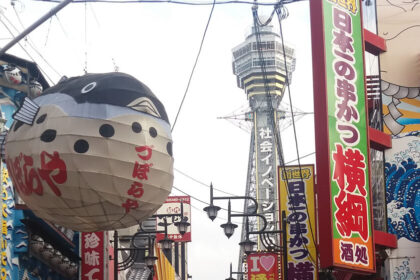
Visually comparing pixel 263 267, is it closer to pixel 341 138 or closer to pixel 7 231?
pixel 7 231

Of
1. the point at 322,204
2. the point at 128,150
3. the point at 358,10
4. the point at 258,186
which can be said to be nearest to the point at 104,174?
the point at 128,150

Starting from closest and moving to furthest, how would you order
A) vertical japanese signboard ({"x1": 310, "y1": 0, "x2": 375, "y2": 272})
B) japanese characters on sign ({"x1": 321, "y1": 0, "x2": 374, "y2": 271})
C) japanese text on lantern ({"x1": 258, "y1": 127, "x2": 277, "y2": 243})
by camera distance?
vertical japanese signboard ({"x1": 310, "y1": 0, "x2": 375, "y2": 272}) < japanese characters on sign ({"x1": 321, "y1": 0, "x2": 374, "y2": 271}) < japanese text on lantern ({"x1": 258, "y1": 127, "x2": 277, "y2": 243})

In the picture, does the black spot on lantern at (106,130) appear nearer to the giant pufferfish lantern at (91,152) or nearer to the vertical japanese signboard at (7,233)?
the giant pufferfish lantern at (91,152)

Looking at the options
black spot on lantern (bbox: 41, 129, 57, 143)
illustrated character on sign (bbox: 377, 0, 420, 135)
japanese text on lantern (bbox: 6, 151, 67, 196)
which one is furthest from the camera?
illustrated character on sign (bbox: 377, 0, 420, 135)

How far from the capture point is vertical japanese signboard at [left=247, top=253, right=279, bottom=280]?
31.7m

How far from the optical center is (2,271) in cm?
2373

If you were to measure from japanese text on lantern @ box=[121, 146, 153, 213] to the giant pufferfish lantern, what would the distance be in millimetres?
14

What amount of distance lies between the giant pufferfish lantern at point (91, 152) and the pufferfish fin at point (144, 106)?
2 cm

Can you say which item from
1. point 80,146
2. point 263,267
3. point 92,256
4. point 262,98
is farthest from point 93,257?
point 262,98

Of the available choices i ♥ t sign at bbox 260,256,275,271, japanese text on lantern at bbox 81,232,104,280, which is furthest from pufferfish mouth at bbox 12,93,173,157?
i ♥ t sign at bbox 260,256,275,271

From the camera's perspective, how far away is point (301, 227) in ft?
96.9

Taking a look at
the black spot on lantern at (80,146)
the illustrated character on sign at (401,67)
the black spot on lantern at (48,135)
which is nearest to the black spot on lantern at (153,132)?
the black spot on lantern at (80,146)

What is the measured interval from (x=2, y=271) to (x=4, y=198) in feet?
6.77

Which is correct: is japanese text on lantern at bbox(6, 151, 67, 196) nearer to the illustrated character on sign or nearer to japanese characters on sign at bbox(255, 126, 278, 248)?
the illustrated character on sign
